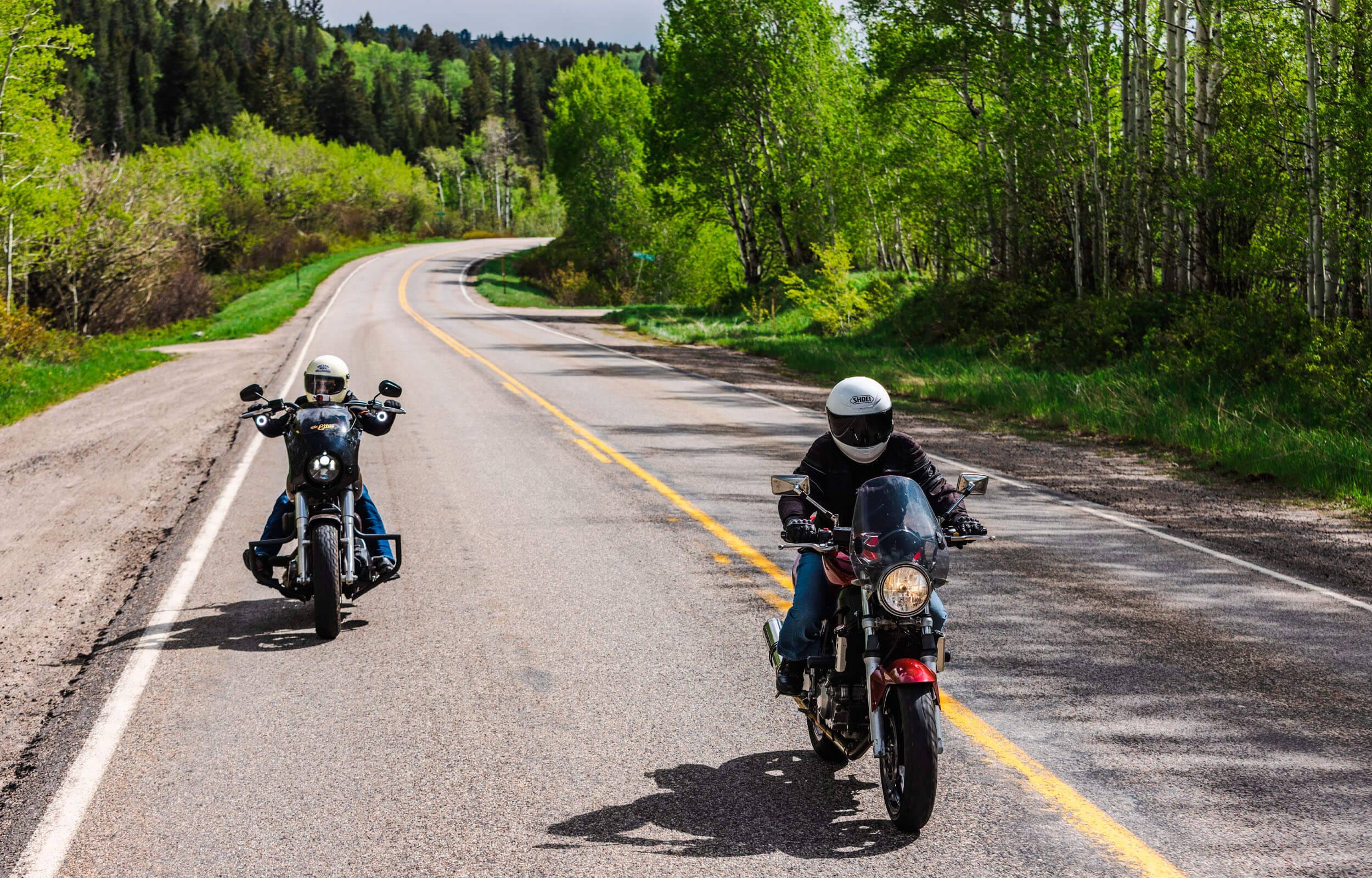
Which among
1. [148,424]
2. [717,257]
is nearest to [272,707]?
[148,424]

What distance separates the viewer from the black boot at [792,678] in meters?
4.81

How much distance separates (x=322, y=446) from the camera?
7023mm

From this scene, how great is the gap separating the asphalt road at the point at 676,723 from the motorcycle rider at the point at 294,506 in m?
0.32

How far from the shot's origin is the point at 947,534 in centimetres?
458

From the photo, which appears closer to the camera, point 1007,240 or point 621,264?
point 1007,240

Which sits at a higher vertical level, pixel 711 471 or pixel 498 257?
pixel 498 257

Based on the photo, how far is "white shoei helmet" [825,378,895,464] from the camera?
4.57 m

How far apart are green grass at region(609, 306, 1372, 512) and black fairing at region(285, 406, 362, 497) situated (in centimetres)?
917

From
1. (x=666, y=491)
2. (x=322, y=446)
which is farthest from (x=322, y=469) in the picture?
(x=666, y=491)

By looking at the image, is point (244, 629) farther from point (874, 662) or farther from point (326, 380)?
point (874, 662)

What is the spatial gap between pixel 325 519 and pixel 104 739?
75.9 inches

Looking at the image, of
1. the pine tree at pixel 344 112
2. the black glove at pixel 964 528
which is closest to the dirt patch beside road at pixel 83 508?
the black glove at pixel 964 528

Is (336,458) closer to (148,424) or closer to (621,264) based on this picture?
(148,424)

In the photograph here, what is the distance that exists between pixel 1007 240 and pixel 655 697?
21866 millimetres
